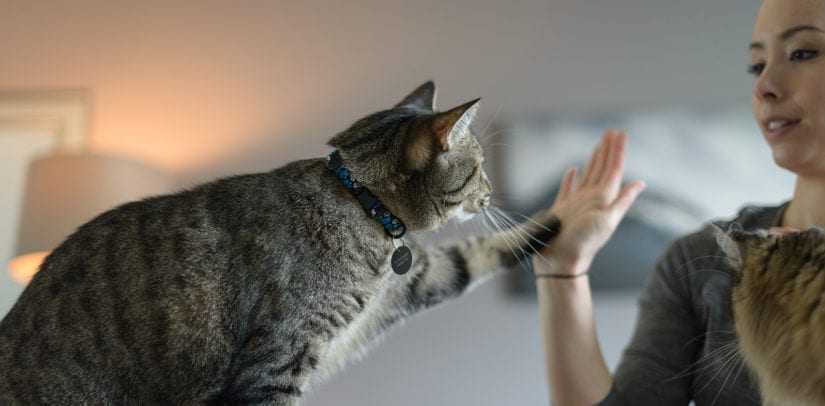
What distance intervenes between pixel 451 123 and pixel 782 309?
0.43 metres

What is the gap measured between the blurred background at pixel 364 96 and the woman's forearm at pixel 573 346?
744mm

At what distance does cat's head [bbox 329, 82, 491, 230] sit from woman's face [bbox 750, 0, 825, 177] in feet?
1.40

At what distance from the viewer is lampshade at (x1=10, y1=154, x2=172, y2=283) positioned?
4.70 feet

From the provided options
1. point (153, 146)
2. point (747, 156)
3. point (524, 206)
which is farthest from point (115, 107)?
point (747, 156)

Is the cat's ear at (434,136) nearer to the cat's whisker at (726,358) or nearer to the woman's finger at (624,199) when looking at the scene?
the woman's finger at (624,199)

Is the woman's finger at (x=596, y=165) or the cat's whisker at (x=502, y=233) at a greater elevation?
the woman's finger at (x=596, y=165)

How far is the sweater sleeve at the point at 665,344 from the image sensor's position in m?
0.98

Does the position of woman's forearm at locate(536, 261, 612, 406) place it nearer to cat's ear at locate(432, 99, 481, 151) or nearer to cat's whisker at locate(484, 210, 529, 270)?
cat's whisker at locate(484, 210, 529, 270)

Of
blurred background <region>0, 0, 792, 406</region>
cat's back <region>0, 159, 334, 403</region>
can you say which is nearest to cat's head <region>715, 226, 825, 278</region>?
cat's back <region>0, 159, 334, 403</region>

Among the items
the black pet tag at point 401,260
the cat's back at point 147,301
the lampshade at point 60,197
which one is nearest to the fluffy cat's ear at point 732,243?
the black pet tag at point 401,260

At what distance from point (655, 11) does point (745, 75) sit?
0.36 m

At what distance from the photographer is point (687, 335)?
39.4 inches

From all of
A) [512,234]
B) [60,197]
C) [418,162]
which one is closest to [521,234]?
[512,234]

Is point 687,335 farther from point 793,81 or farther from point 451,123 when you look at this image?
point 451,123
